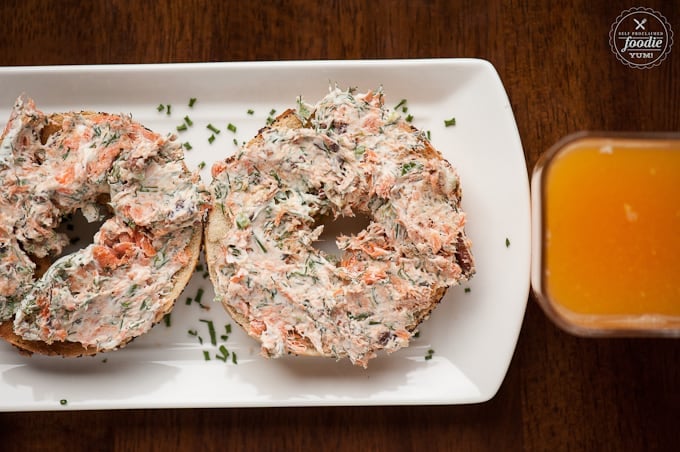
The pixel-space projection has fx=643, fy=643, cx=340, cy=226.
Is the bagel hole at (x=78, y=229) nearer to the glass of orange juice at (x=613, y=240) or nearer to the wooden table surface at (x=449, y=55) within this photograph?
the wooden table surface at (x=449, y=55)

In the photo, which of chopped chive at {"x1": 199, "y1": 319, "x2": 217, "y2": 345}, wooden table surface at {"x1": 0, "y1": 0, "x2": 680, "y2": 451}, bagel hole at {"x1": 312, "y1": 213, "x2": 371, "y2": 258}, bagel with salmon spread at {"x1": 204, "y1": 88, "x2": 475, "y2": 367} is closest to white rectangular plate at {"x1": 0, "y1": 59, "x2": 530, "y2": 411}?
chopped chive at {"x1": 199, "y1": 319, "x2": 217, "y2": 345}

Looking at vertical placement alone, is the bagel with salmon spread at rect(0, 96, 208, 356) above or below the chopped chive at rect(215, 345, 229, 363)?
above

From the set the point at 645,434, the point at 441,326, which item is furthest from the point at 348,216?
the point at 645,434

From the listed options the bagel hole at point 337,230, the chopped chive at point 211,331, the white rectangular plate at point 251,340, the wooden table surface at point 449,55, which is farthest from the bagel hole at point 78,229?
the bagel hole at point 337,230

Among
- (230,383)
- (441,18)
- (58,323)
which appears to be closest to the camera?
(58,323)

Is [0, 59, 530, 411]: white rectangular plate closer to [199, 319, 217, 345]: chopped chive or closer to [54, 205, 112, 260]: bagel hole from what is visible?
[199, 319, 217, 345]: chopped chive

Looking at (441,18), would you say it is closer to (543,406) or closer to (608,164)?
(608,164)
